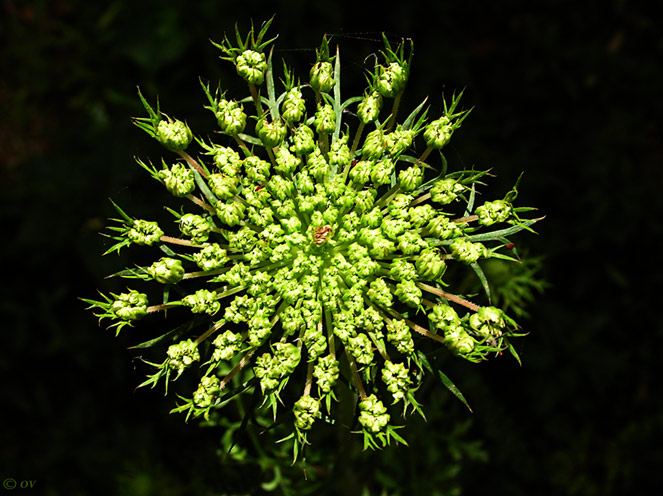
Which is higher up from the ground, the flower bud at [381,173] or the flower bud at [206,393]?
the flower bud at [381,173]

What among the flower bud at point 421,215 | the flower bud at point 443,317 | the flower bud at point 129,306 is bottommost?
the flower bud at point 443,317

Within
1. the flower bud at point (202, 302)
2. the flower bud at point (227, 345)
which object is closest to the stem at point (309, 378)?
the flower bud at point (227, 345)

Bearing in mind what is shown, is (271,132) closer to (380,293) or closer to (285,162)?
(285,162)

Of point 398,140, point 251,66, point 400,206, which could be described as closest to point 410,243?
point 400,206

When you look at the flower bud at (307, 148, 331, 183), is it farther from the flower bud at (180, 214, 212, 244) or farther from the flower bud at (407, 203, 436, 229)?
the flower bud at (180, 214, 212, 244)

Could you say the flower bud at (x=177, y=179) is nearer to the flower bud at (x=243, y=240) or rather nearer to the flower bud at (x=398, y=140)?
the flower bud at (x=243, y=240)
